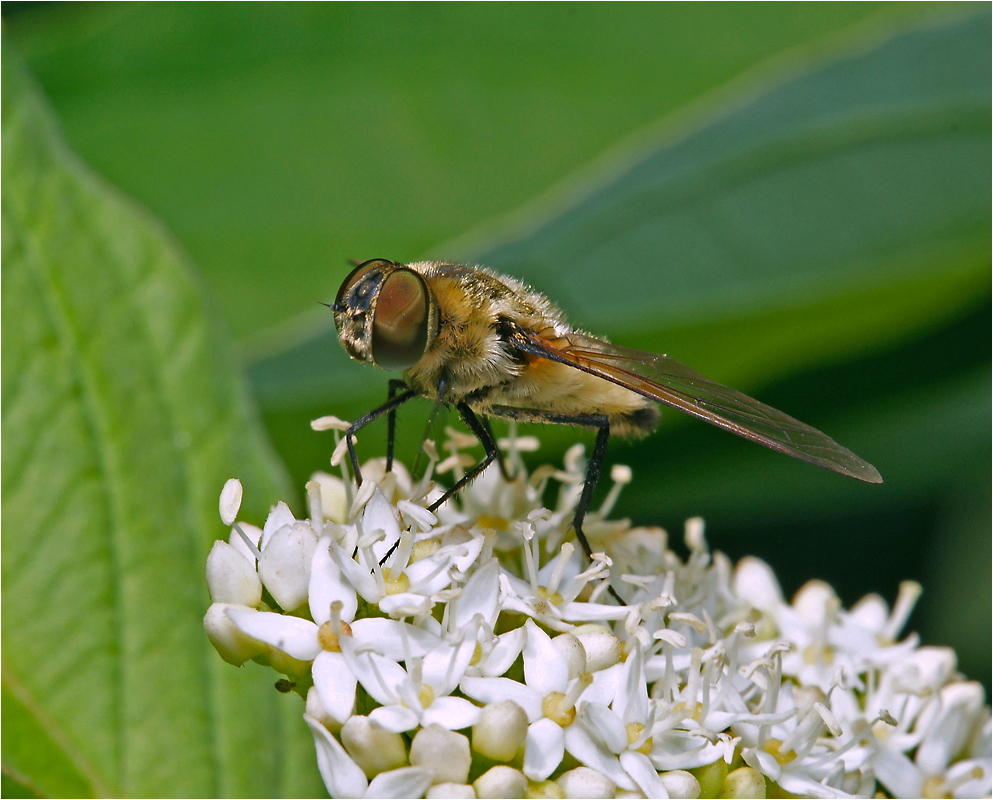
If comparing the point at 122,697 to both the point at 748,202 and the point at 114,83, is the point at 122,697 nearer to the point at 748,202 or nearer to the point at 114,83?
the point at 748,202

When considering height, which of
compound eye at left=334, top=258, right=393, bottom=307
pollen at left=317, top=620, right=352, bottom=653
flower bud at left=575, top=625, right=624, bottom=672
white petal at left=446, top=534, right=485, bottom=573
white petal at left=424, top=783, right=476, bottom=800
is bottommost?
white petal at left=424, top=783, right=476, bottom=800

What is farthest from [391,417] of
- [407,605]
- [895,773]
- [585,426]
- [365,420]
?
[895,773]

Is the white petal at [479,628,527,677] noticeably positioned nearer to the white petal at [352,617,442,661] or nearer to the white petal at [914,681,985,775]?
the white petal at [352,617,442,661]

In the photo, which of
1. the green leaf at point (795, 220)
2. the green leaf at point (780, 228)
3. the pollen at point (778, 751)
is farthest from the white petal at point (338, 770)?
the green leaf at point (795, 220)

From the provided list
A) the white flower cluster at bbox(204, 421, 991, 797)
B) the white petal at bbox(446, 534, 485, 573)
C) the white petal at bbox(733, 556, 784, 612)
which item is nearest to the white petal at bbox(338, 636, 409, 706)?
the white flower cluster at bbox(204, 421, 991, 797)

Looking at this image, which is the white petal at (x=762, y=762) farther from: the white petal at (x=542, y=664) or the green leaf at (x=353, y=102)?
the green leaf at (x=353, y=102)

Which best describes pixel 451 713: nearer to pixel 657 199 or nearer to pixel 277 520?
pixel 277 520
